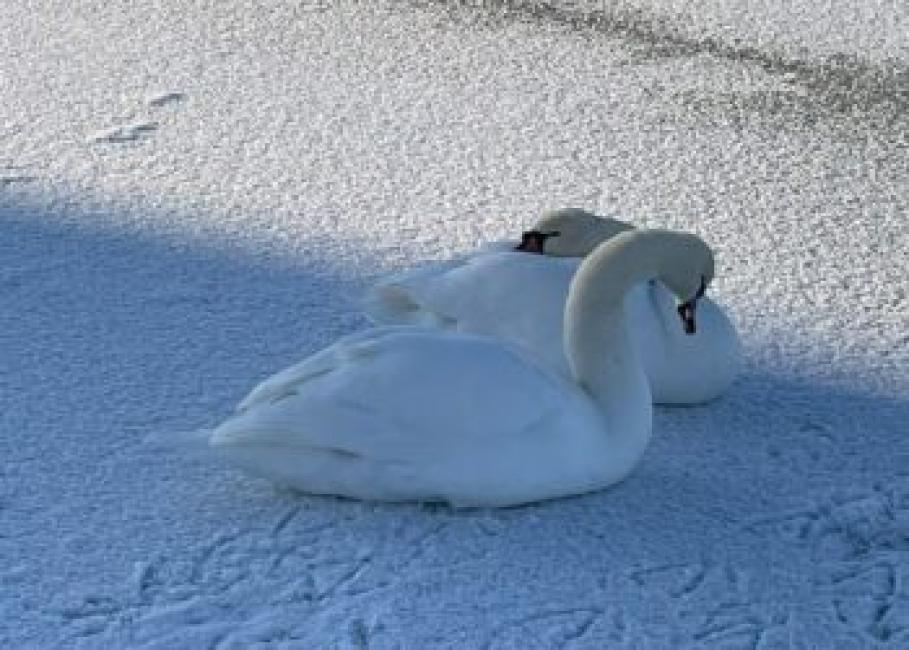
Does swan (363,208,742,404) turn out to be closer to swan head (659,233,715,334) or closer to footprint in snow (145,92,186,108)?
swan head (659,233,715,334)

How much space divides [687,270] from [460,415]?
1.21 ft

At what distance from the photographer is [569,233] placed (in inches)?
112

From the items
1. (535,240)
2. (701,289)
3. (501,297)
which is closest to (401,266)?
(535,240)

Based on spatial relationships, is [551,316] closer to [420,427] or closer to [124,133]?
[420,427]

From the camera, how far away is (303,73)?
3.97m

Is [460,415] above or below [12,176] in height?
below

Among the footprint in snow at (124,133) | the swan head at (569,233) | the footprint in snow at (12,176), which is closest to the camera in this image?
the swan head at (569,233)

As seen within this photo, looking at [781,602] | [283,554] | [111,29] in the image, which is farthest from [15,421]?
[111,29]

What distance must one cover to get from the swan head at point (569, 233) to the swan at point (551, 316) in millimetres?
94

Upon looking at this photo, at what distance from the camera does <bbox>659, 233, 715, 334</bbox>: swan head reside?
2.49 meters

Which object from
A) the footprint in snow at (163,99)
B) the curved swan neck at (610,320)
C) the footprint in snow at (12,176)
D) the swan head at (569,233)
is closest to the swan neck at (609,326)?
the curved swan neck at (610,320)

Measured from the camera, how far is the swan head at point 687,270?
2.49 metres

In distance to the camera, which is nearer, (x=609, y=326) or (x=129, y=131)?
(x=609, y=326)

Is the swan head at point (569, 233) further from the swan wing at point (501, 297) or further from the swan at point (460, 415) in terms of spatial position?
the swan at point (460, 415)
